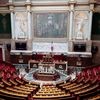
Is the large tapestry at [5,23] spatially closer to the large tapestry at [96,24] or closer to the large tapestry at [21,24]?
the large tapestry at [21,24]

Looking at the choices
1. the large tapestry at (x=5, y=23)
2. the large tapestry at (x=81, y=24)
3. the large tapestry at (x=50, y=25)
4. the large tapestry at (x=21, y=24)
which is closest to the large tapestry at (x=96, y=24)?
the large tapestry at (x=81, y=24)

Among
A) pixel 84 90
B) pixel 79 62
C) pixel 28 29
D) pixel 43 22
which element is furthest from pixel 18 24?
pixel 84 90

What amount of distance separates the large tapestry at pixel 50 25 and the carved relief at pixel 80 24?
1207mm

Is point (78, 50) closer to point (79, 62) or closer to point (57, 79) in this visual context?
point (79, 62)

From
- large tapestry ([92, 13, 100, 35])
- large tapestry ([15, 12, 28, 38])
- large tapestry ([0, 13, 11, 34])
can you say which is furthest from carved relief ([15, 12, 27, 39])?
large tapestry ([92, 13, 100, 35])

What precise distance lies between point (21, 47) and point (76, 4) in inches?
305

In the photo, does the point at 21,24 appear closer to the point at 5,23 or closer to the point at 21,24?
the point at 21,24

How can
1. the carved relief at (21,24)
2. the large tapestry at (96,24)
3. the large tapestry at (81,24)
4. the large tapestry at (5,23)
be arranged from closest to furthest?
1. the large tapestry at (81,24)
2. the large tapestry at (96,24)
3. the carved relief at (21,24)
4. the large tapestry at (5,23)

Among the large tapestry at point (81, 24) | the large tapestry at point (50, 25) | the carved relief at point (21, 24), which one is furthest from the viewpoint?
the carved relief at point (21, 24)

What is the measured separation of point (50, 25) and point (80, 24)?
3.35 meters

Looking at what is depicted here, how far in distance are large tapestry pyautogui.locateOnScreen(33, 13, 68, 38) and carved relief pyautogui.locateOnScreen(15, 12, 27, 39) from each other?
113cm

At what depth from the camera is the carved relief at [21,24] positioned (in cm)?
2400

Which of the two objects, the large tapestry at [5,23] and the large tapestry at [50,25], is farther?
the large tapestry at [5,23]

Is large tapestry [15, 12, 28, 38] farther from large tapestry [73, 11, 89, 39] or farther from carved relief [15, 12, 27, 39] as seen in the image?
large tapestry [73, 11, 89, 39]
